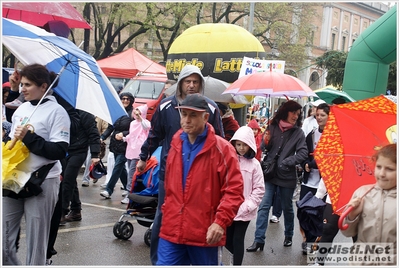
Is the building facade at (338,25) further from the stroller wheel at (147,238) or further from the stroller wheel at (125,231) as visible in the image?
the stroller wheel at (147,238)

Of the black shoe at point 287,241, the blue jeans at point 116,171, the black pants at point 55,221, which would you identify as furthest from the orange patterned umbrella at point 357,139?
the blue jeans at point 116,171

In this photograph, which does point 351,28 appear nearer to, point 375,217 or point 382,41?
point 382,41

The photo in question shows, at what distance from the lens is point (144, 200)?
7.40 meters

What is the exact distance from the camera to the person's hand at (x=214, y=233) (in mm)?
4293

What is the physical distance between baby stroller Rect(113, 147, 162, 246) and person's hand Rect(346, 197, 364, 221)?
3.73 m

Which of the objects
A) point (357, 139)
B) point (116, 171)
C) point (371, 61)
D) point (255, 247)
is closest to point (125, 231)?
point (255, 247)

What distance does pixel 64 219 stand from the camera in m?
Result: 8.37

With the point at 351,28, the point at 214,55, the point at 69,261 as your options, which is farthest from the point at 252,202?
the point at 351,28

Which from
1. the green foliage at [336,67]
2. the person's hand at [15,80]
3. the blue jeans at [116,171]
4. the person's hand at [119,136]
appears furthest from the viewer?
the green foliage at [336,67]

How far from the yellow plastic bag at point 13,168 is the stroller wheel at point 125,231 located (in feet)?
9.16

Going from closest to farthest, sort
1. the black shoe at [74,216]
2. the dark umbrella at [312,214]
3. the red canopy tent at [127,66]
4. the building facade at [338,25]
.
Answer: the dark umbrella at [312,214] → the black shoe at [74,216] → the red canopy tent at [127,66] → the building facade at [338,25]

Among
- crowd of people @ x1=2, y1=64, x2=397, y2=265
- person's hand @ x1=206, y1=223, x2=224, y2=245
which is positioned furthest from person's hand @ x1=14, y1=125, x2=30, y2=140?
person's hand @ x1=206, y1=223, x2=224, y2=245

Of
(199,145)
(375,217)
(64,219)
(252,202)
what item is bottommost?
(64,219)

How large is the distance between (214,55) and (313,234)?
8869mm
